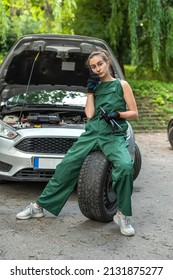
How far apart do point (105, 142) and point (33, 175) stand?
4.28ft

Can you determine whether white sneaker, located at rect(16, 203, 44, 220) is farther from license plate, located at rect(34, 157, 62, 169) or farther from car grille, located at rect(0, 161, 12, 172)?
car grille, located at rect(0, 161, 12, 172)

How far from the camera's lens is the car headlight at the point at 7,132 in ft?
17.0

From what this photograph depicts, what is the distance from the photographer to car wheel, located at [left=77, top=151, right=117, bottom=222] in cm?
415

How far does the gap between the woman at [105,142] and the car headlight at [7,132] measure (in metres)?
1.12

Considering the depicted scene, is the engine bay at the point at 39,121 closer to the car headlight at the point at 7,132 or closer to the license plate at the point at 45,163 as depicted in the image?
the car headlight at the point at 7,132

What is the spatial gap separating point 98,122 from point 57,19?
25.8 feet

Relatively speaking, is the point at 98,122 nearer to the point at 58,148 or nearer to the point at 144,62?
the point at 58,148

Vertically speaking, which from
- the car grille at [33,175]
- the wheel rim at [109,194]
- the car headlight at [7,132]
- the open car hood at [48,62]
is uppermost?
the open car hood at [48,62]

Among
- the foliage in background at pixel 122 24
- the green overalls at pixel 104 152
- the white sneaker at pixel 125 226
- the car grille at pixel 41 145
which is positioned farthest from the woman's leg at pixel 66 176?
the foliage in background at pixel 122 24

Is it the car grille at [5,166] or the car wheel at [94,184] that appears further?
the car grille at [5,166]

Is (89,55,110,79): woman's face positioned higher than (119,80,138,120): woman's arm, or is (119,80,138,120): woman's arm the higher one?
(89,55,110,79): woman's face

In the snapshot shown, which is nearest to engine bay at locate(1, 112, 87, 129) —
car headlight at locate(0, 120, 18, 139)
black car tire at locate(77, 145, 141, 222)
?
car headlight at locate(0, 120, 18, 139)

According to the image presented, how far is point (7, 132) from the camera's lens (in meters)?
5.25

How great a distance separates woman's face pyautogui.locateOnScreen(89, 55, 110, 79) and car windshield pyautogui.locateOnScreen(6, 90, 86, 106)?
1.91 meters
